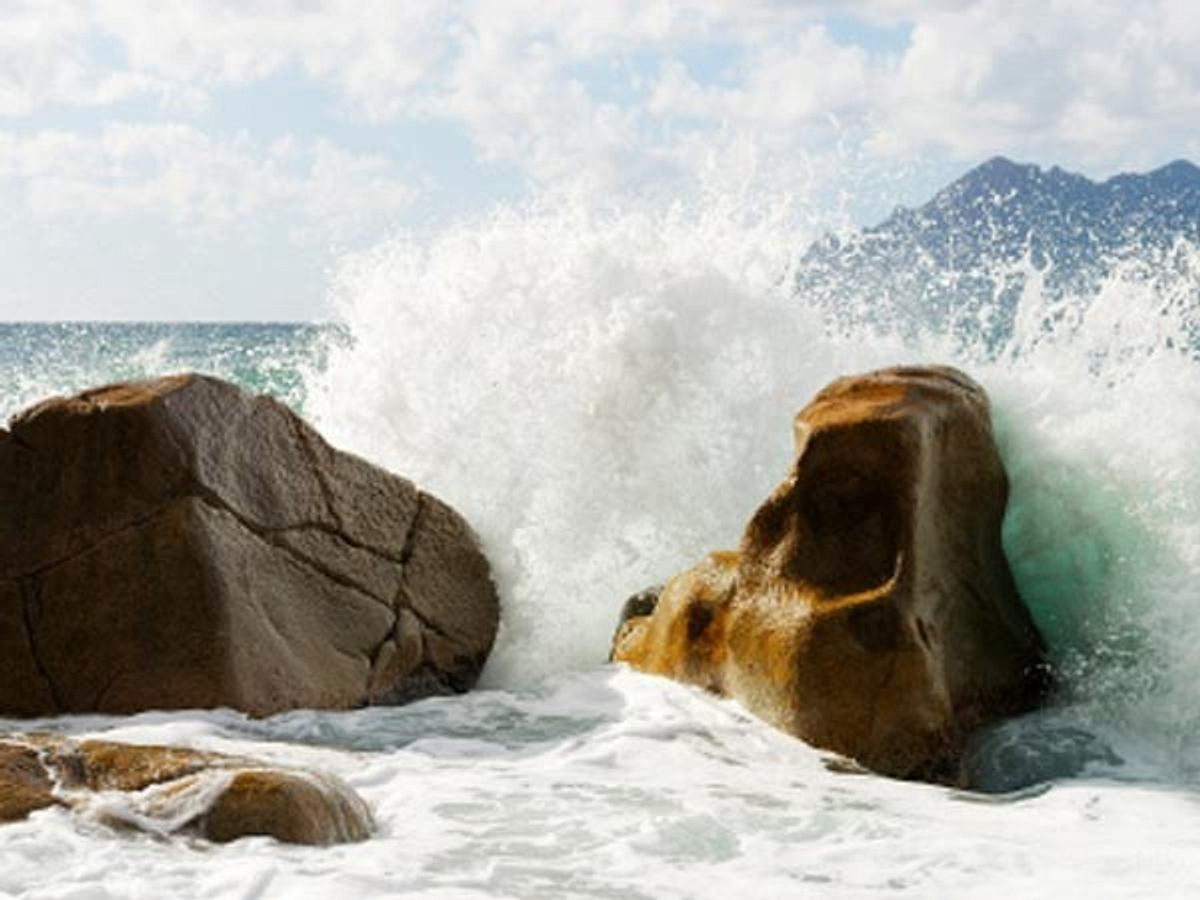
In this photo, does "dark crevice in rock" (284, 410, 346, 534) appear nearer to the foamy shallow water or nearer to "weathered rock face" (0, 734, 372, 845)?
the foamy shallow water

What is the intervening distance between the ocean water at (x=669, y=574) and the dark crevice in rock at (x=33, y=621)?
18 cm

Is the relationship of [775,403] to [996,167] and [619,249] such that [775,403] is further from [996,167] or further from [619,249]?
[996,167]

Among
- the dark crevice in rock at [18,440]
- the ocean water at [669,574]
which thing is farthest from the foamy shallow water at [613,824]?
the dark crevice in rock at [18,440]

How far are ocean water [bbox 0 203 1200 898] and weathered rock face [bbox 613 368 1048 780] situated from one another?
0.18 m

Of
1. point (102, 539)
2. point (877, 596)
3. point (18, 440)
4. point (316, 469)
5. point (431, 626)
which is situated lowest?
point (431, 626)

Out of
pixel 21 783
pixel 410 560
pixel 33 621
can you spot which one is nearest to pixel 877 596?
pixel 410 560

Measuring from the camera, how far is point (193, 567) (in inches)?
244

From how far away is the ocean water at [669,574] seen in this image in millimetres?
4199

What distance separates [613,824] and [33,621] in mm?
2765

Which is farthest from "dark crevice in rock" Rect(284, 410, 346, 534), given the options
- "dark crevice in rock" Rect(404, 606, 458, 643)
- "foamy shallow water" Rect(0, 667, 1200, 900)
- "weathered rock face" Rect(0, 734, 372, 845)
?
"weathered rock face" Rect(0, 734, 372, 845)

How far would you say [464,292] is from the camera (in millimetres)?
9750

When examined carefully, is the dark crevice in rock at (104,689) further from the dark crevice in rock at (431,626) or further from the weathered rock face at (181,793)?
the weathered rock face at (181,793)

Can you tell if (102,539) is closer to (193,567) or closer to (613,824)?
(193,567)

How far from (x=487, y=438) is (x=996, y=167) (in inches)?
2259
